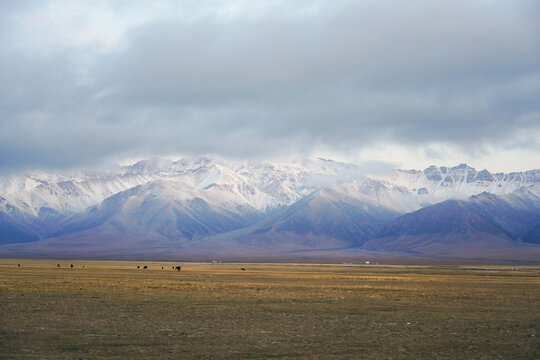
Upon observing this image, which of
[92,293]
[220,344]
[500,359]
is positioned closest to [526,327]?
[500,359]

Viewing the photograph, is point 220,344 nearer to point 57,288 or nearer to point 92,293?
point 92,293

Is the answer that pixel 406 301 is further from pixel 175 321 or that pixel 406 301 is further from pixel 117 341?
pixel 117 341

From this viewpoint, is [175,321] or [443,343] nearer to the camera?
[443,343]

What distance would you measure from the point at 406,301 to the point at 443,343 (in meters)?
21.0

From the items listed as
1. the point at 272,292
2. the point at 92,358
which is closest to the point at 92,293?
the point at 272,292

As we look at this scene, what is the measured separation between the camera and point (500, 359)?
24641 mm

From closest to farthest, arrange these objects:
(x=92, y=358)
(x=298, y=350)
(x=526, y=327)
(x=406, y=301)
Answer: (x=92, y=358)
(x=298, y=350)
(x=526, y=327)
(x=406, y=301)

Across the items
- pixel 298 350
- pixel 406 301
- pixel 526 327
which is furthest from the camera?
pixel 406 301

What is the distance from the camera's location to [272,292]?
57125 millimetres

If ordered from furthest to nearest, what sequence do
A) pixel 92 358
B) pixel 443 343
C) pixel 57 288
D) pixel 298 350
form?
pixel 57 288 < pixel 443 343 < pixel 298 350 < pixel 92 358

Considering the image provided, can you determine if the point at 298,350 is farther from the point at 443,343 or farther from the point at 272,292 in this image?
the point at 272,292

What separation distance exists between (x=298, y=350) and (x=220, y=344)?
352cm

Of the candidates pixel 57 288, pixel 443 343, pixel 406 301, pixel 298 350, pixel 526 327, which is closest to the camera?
pixel 298 350

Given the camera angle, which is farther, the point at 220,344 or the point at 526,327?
the point at 526,327
